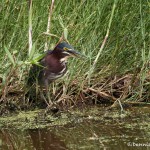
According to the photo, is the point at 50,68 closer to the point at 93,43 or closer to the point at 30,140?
the point at 93,43

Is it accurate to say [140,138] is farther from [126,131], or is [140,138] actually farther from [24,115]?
[24,115]

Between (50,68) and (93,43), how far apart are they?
73cm

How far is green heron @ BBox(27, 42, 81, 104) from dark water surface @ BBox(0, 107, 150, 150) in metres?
0.47

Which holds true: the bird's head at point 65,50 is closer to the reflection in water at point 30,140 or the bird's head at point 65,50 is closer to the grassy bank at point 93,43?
the grassy bank at point 93,43

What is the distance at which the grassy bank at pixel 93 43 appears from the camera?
7.00m

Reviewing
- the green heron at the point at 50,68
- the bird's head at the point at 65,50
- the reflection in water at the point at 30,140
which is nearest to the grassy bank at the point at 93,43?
the green heron at the point at 50,68

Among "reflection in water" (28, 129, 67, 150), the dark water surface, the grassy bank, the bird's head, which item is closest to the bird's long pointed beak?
the bird's head

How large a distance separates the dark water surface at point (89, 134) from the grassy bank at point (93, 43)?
0.44 m

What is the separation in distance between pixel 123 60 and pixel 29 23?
1142 mm

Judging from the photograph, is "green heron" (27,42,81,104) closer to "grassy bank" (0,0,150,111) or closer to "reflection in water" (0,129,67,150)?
"grassy bank" (0,0,150,111)

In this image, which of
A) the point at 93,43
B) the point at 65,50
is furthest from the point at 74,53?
the point at 93,43

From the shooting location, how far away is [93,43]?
7.24 meters

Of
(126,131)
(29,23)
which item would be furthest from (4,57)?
(126,131)

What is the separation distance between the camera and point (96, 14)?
24.3 ft
